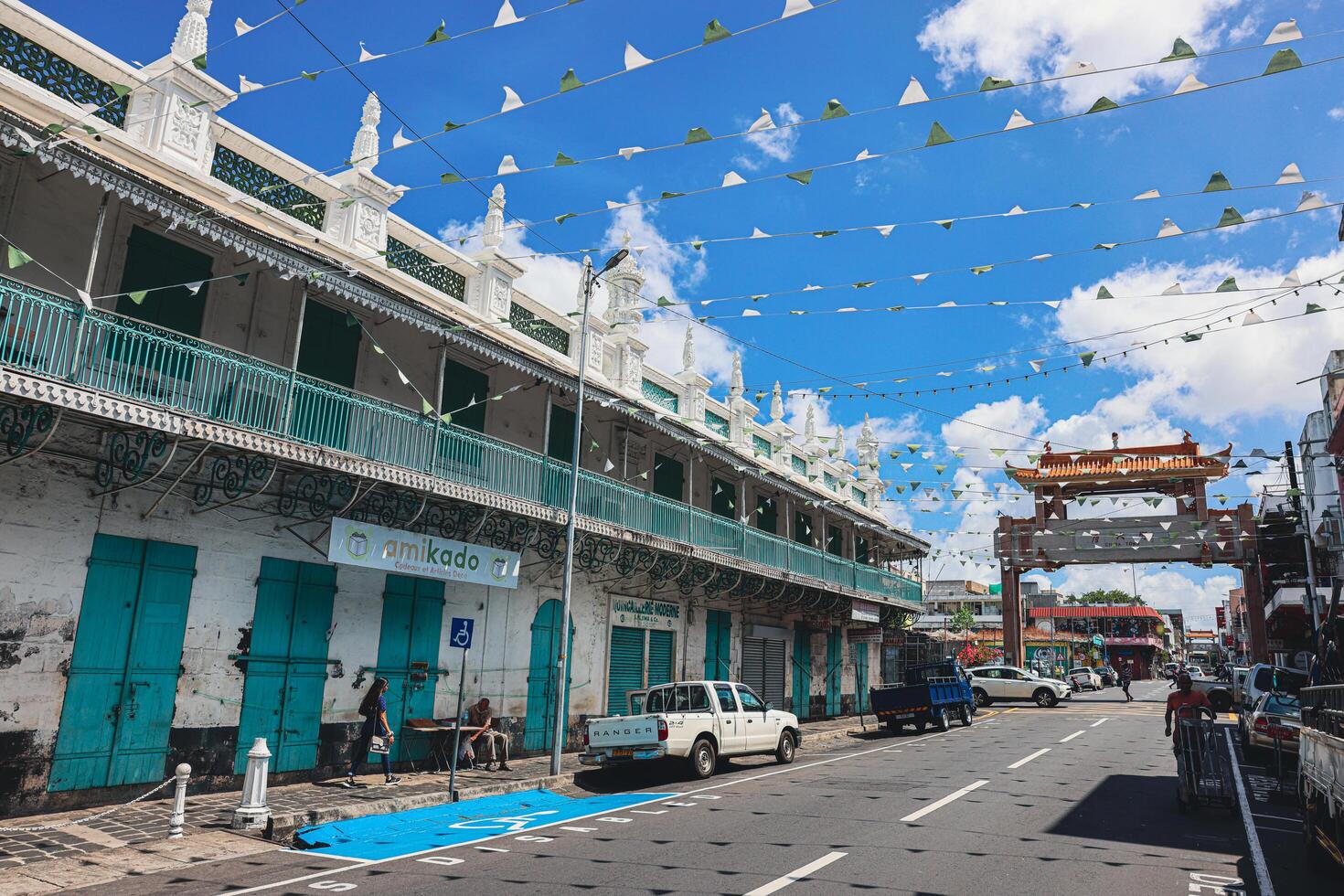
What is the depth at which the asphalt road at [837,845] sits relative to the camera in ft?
24.7

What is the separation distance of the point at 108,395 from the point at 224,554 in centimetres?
348

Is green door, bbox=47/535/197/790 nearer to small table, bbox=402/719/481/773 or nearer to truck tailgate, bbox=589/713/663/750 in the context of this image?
small table, bbox=402/719/481/773

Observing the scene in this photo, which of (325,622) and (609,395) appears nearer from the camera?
(325,622)

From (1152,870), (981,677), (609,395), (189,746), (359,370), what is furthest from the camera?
(981,677)

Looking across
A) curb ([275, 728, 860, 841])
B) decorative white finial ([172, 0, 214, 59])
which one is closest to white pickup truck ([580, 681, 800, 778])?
curb ([275, 728, 860, 841])

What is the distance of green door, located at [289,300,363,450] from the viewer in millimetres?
12789

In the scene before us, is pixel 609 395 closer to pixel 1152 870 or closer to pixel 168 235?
pixel 168 235

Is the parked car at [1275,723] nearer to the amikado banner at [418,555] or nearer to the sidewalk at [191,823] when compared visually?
the sidewalk at [191,823]

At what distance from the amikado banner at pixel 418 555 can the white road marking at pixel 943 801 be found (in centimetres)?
845

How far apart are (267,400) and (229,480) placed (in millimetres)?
1354

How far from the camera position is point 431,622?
1594 cm

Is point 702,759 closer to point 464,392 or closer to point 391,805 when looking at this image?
point 391,805

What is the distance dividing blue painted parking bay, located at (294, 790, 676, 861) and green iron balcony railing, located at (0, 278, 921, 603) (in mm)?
5209

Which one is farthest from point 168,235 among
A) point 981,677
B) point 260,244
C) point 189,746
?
point 981,677
